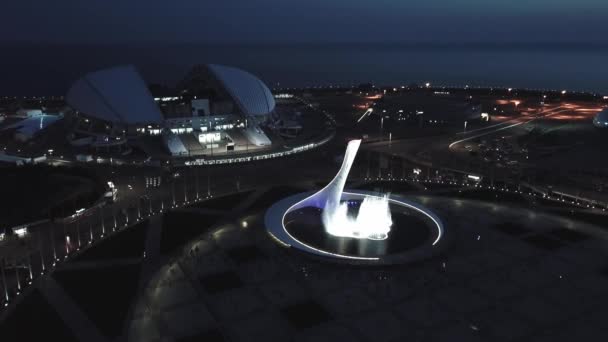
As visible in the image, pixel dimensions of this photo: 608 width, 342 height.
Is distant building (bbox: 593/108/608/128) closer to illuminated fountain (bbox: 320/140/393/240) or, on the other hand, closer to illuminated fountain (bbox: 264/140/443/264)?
→ illuminated fountain (bbox: 264/140/443/264)

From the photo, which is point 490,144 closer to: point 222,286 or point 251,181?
point 251,181

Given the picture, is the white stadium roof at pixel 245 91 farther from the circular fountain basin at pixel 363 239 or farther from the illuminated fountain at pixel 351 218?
the illuminated fountain at pixel 351 218

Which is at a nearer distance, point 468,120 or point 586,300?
point 586,300

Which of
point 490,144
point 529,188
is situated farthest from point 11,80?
point 529,188

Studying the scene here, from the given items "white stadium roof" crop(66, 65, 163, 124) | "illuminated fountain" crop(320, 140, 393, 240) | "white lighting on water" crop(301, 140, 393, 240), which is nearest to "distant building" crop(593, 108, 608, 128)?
"white lighting on water" crop(301, 140, 393, 240)

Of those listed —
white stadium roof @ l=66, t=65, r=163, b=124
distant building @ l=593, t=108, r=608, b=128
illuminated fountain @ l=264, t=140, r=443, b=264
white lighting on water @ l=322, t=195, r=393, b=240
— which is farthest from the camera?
distant building @ l=593, t=108, r=608, b=128

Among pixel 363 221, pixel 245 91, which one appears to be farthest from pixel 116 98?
pixel 363 221

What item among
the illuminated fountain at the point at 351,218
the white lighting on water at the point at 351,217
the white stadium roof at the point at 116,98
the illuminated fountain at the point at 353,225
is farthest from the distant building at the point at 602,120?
the white stadium roof at the point at 116,98
